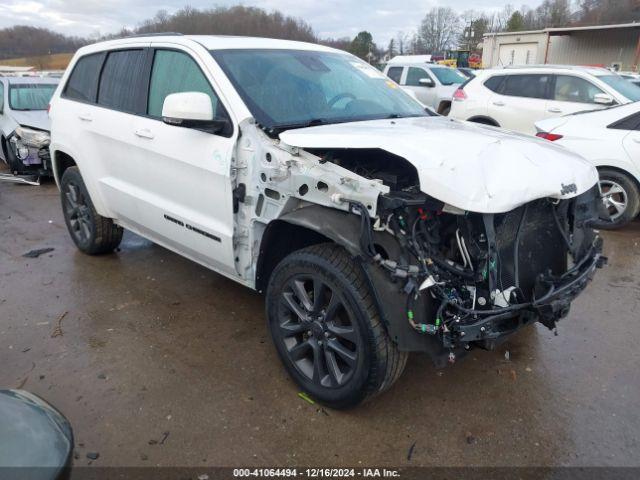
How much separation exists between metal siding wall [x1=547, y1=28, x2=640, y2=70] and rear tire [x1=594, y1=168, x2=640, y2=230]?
113 feet

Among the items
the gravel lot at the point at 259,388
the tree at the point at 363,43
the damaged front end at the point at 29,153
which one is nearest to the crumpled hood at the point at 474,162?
the gravel lot at the point at 259,388

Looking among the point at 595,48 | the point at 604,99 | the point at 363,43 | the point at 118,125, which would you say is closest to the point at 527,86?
the point at 604,99

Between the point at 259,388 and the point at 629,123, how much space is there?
5.33 m

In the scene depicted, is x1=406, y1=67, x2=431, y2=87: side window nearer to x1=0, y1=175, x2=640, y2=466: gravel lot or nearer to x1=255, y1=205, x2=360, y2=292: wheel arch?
x1=0, y1=175, x2=640, y2=466: gravel lot

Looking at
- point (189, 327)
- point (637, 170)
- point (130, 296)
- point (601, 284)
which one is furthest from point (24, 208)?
point (637, 170)

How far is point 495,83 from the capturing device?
9477 millimetres

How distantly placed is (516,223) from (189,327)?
93.7 inches

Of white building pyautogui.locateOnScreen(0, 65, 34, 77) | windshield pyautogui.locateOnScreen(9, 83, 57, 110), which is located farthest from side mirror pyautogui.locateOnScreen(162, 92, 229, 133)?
white building pyautogui.locateOnScreen(0, 65, 34, 77)

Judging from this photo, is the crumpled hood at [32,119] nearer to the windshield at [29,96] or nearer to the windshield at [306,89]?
the windshield at [29,96]

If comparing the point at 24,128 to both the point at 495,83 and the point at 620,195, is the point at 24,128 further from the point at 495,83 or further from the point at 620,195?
the point at 620,195

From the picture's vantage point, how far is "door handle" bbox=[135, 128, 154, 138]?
11.9 feet

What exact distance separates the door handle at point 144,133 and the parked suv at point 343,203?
0.01m

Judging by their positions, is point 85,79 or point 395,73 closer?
point 85,79

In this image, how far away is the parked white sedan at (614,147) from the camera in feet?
19.1
